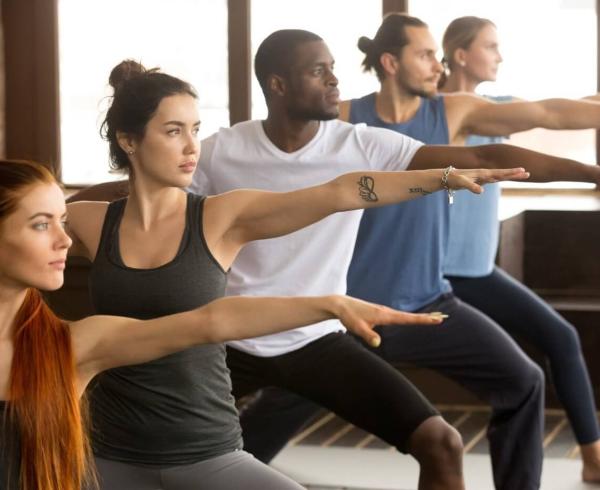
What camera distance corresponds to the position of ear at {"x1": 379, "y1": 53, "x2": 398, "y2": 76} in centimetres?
434

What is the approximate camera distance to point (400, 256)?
154 inches

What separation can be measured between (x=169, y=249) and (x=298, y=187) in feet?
2.35

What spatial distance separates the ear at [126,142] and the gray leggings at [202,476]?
627 millimetres

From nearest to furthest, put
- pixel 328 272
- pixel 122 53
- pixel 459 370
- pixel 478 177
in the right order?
1. pixel 478 177
2. pixel 328 272
3. pixel 459 370
4. pixel 122 53

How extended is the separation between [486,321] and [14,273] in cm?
173

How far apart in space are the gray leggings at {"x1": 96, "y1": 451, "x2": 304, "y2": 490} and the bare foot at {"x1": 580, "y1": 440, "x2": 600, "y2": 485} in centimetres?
209

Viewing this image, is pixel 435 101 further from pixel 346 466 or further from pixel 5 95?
pixel 5 95

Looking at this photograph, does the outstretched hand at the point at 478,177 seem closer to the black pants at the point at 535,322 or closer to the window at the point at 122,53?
the black pants at the point at 535,322

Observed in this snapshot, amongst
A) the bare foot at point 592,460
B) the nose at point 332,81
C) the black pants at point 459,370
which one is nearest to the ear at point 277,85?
the nose at point 332,81

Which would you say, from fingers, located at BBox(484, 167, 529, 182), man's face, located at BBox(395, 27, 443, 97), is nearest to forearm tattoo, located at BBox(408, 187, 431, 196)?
fingers, located at BBox(484, 167, 529, 182)

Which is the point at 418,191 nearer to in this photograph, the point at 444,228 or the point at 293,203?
the point at 293,203

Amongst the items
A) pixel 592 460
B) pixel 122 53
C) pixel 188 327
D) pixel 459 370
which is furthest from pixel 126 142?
pixel 122 53

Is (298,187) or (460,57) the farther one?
(460,57)

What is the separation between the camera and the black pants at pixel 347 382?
326 cm
